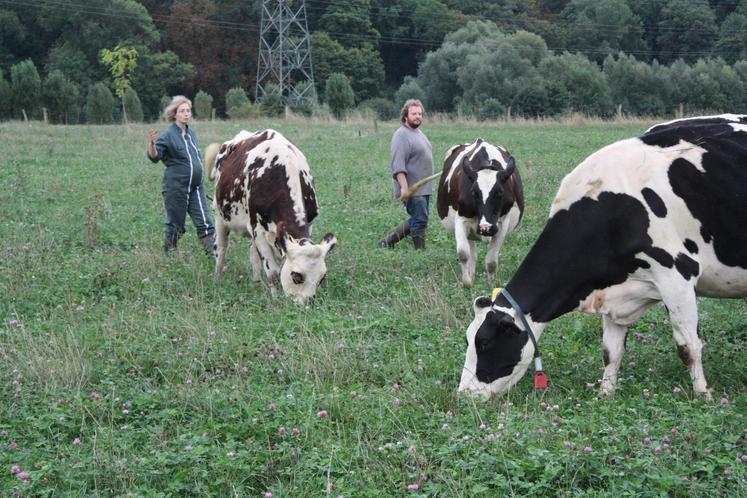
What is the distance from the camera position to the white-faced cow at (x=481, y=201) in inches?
396

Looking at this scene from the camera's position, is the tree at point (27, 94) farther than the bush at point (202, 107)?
No

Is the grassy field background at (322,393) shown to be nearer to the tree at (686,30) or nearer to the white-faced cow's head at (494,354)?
the white-faced cow's head at (494,354)

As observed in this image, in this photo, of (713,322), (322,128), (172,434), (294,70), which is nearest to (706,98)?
(322,128)

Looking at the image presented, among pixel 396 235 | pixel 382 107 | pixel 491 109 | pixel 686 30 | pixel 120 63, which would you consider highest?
pixel 686 30

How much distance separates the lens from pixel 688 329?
624 centimetres

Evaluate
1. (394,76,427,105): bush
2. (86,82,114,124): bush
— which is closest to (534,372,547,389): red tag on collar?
(86,82,114,124): bush

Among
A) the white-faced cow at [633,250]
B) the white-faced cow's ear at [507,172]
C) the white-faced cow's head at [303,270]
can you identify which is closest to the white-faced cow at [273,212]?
the white-faced cow's head at [303,270]

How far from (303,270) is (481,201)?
2.17 metres

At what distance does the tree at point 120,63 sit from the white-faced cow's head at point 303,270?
201ft

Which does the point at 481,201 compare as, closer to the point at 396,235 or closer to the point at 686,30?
the point at 396,235

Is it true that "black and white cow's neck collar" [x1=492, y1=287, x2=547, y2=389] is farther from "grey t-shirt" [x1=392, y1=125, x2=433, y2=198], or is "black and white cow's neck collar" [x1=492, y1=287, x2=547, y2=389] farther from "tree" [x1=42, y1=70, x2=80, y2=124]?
"tree" [x1=42, y1=70, x2=80, y2=124]

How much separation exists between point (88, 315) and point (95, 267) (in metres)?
2.03

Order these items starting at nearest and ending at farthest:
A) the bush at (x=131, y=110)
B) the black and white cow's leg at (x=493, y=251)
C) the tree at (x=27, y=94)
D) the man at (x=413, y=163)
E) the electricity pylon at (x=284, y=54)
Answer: the black and white cow's leg at (x=493, y=251)
the man at (x=413, y=163)
the tree at (x=27, y=94)
the bush at (x=131, y=110)
the electricity pylon at (x=284, y=54)

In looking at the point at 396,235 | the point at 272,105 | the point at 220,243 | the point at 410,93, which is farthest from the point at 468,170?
the point at 410,93
